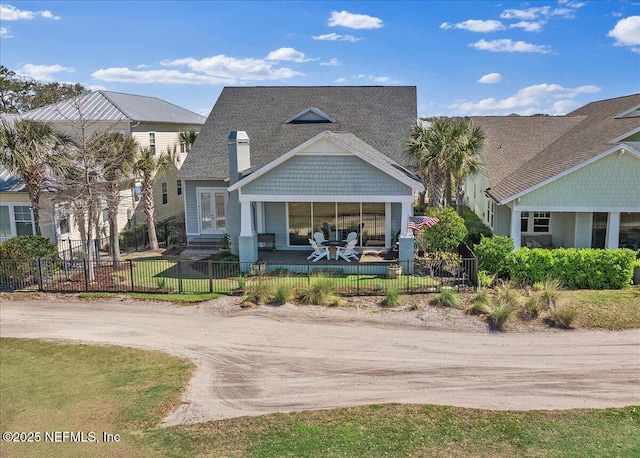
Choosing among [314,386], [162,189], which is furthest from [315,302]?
[162,189]

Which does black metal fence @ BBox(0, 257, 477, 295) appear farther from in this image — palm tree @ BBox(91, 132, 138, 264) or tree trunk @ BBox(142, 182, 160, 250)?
tree trunk @ BBox(142, 182, 160, 250)

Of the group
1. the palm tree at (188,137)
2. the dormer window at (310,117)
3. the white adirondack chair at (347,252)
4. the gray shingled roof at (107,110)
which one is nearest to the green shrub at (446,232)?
the white adirondack chair at (347,252)

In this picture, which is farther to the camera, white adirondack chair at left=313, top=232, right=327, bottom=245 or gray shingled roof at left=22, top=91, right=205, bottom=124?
gray shingled roof at left=22, top=91, right=205, bottom=124

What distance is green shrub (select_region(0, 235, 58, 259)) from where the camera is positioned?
65.0 feet

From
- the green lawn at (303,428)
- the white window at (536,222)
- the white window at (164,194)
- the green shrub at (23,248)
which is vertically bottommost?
the green lawn at (303,428)

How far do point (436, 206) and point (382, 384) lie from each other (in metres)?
14.4

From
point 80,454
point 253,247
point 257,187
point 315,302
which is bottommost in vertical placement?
point 80,454

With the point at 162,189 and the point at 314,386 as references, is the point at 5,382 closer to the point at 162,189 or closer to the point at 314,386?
the point at 314,386

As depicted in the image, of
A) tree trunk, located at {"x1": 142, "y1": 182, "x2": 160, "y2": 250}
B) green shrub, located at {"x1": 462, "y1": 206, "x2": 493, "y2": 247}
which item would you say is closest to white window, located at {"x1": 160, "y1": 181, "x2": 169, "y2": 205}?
tree trunk, located at {"x1": 142, "y1": 182, "x2": 160, "y2": 250}

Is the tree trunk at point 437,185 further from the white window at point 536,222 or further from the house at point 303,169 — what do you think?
the white window at point 536,222

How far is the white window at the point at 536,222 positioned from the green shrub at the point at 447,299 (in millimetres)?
7747

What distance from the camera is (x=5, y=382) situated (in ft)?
41.0

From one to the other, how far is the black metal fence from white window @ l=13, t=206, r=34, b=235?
397 centimetres

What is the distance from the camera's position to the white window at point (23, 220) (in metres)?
23.3
